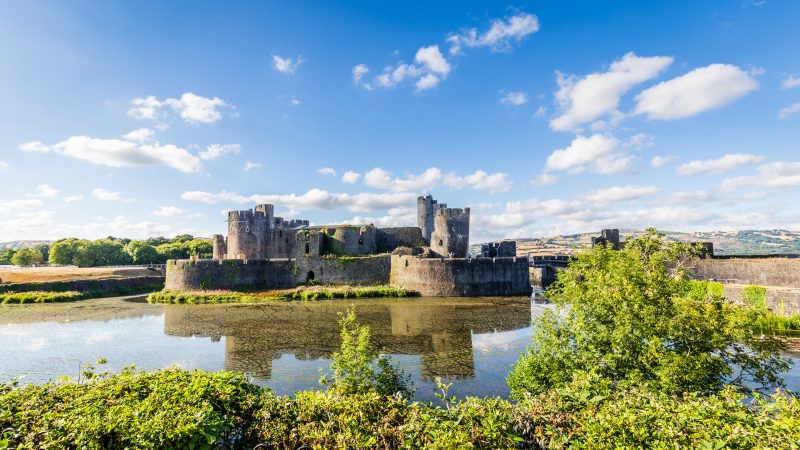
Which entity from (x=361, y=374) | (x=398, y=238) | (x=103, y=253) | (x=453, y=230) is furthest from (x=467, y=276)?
(x=103, y=253)

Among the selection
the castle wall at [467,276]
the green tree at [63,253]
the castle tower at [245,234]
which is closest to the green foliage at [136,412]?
the castle wall at [467,276]

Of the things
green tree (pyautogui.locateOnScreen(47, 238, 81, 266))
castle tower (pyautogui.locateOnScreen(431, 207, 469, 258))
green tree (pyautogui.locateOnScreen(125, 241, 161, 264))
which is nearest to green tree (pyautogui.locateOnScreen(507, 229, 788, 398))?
castle tower (pyautogui.locateOnScreen(431, 207, 469, 258))

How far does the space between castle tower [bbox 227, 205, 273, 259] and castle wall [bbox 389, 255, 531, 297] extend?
59.0 ft

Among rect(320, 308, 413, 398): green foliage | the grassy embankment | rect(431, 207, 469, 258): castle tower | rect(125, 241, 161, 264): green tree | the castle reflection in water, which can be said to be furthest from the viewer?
rect(125, 241, 161, 264): green tree

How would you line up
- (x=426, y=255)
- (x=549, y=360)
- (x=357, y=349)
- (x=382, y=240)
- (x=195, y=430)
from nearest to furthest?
(x=195, y=430) < (x=357, y=349) < (x=549, y=360) < (x=426, y=255) < (x=382, y=240)

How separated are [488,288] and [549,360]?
26.5 m

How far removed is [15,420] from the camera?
17.4 feet

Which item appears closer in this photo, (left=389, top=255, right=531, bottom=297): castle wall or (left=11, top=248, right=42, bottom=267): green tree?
(left=389, top=255, right=531, bottom=297): castle wall

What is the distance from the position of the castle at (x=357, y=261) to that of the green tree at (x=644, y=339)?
974 inches

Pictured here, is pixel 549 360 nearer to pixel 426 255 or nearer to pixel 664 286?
pixel 664 286

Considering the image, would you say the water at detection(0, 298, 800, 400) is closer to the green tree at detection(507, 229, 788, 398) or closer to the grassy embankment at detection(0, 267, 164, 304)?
the green tree at detection(507, 229, 788, 398)

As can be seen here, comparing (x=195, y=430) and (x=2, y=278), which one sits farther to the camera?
(x=2, y=278)

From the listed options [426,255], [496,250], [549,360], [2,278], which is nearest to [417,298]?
[426,255]

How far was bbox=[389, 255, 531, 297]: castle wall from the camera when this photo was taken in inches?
1377
